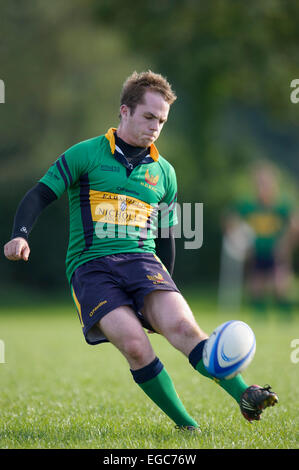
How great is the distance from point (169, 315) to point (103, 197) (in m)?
0.84

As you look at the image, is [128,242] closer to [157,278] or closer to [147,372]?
[157,278]

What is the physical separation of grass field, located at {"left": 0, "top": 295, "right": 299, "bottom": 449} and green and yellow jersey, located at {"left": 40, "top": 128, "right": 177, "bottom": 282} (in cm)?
102

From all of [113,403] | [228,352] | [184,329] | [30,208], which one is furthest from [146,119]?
[113,403]

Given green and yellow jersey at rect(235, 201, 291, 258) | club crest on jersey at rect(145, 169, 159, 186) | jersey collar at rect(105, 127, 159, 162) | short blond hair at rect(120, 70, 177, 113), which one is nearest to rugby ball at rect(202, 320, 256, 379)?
club crest on jersey at rect(145, 169, 159, 186)

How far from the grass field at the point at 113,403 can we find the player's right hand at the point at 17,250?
3.37 ft

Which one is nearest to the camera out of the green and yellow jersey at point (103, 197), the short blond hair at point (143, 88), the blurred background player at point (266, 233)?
the green and yellow jersey at point (103, 197)

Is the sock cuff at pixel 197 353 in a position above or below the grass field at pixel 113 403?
above

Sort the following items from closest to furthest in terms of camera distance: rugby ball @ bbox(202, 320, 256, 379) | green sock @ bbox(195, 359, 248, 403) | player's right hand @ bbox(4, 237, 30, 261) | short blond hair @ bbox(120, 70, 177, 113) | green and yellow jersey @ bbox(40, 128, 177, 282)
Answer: rugby ball @ bbox(202, 320, 256, 379), player's right hand @ bbox(4, 237, 30, 261), green sock @ bbox(195, 359, 248, 403), green and yellow jersey @ bbox(40, 128, 177, 282), short blond hair @ bbox(120, 70, 177, 113)

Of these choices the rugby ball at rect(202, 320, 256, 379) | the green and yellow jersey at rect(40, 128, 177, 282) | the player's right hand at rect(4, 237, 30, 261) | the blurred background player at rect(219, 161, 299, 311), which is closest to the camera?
the rugby ball at rect(202, 320, 256, 379)

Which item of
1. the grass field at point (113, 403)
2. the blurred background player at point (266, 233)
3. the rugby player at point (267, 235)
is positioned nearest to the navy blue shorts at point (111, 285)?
the grass field at point (113, 403)

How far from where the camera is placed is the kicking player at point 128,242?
372 cm

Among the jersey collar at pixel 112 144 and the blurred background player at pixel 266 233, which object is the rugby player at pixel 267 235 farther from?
the jersey collar at pixel 112 144

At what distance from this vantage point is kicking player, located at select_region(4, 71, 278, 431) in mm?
3723

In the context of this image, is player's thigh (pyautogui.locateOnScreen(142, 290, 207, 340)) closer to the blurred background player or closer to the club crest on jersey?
the club crest on jersey
